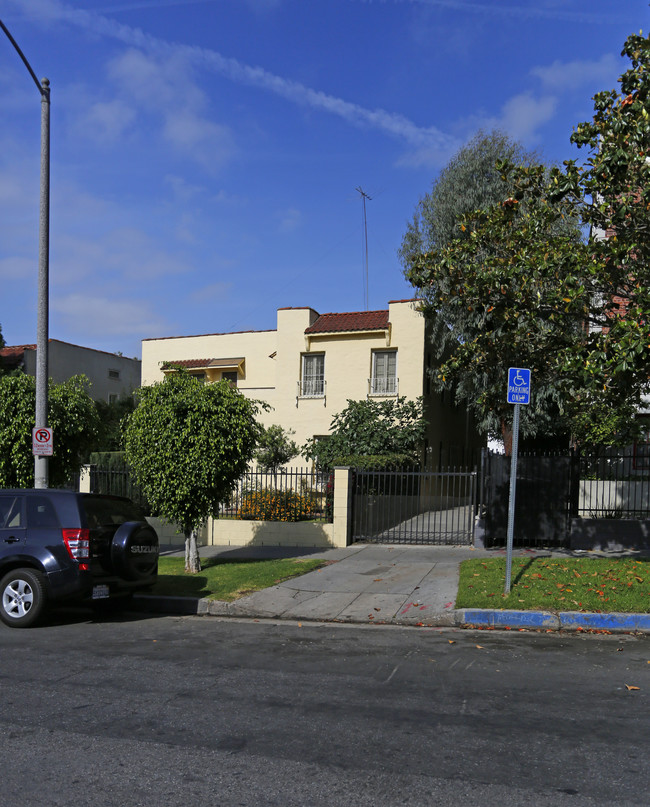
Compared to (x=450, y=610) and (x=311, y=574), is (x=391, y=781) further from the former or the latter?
(x=311, y=574)

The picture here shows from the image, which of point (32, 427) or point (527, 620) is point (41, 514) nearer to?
point (32, 427)

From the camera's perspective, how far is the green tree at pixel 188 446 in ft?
40.0

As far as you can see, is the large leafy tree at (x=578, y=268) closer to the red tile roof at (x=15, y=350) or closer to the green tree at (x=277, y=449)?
the green tree at (x=277, y=449)

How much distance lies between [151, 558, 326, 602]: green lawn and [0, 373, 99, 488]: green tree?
2972 mm

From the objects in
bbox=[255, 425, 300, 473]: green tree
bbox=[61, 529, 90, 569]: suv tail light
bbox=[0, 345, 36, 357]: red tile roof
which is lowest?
bbox=[61, 529, 90, 569]: suv tail light

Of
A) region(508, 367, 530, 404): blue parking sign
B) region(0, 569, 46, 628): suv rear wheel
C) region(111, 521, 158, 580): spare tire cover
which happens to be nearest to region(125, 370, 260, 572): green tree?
region(111, 521, 158, 580): spare tire cover

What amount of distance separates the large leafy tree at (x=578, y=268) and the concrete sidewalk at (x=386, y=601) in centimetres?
303

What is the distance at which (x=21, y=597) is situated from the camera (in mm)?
8766

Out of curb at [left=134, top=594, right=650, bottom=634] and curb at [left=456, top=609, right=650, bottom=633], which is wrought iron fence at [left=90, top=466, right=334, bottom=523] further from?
curb at [left=456, top=609, right=650, bottom=633]

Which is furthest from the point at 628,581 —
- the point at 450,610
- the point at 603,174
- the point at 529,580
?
the point at 603,174

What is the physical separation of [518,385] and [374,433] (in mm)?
12638

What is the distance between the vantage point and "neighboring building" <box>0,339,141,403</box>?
32844mm

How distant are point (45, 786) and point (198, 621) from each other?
17.9ft

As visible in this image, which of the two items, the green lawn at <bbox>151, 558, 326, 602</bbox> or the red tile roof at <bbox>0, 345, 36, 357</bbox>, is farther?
the red tile roof at <bbox>0, 345, 36, 357</bbox>
